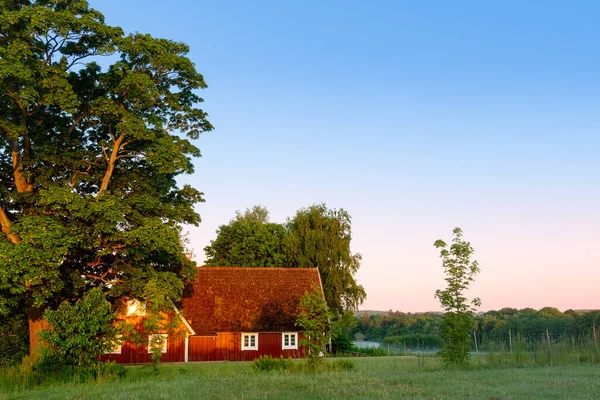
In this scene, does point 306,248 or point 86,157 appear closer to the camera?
point 86,157

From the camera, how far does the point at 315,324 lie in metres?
22.6

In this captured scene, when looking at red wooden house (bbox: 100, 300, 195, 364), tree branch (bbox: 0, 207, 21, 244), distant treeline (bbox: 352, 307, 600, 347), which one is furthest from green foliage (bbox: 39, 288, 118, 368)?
distant treeline (bbox: 352, 307, 600, 347)

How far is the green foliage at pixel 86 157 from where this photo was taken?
2388cm

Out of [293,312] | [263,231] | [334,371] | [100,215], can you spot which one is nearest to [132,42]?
[100,215]

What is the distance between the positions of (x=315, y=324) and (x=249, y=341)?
54.2 ft

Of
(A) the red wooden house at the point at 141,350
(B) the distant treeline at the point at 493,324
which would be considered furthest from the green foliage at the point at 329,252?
(A) the red wooden house at the point at 141,350

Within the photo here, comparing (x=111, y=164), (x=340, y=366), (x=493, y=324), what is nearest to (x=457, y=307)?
(x=340, y=366)

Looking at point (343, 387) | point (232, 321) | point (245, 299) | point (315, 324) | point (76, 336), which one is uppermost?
point (245, 299)

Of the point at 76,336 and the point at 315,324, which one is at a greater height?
the point at 315,324

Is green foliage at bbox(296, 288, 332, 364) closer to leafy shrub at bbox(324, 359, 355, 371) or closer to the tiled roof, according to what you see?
leafy shrub at bbox(324, 359, 355, 371)

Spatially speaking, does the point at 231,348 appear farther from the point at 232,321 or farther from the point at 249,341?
the point at 232,321

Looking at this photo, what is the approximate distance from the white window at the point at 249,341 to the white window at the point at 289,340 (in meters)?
1.81

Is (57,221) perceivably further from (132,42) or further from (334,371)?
(334,371)

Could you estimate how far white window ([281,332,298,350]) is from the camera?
38466 millimetres
